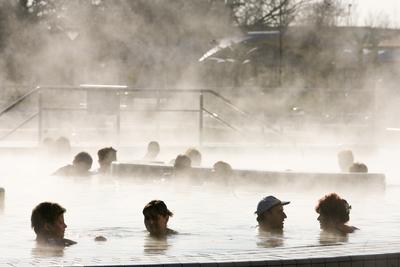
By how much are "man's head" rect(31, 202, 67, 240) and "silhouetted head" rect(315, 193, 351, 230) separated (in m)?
2.10

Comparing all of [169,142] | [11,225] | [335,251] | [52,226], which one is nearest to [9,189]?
[11,225]

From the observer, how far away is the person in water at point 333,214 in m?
Result: 9.08

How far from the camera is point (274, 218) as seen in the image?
9148mm

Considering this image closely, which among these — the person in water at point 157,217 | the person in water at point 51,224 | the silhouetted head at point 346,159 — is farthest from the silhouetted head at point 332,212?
the silhouetted head at point 346,159

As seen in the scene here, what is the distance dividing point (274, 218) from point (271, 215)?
0.07 metres

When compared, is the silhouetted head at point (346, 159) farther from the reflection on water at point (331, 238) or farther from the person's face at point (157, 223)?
the person's face at point (157, 223)

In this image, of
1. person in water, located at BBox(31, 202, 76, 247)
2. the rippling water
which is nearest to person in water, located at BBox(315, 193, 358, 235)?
the rippling water

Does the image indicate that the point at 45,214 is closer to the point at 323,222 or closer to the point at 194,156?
the point at 323,222

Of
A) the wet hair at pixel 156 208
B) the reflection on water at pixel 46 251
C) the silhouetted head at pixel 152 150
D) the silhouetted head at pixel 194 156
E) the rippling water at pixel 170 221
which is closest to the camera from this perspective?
the reflection on water at pixel 46 251

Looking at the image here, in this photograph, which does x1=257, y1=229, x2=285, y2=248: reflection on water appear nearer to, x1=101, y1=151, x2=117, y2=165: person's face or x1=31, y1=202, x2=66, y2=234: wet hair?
x1=31, y1=202, x2=66, y2=234: wet hair

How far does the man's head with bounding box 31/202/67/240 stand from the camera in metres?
8.27

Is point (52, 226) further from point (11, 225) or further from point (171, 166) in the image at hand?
point (171, 166)

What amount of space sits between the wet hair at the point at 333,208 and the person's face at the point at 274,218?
0.31 meters

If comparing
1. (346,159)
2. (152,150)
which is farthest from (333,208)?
(152,150)
